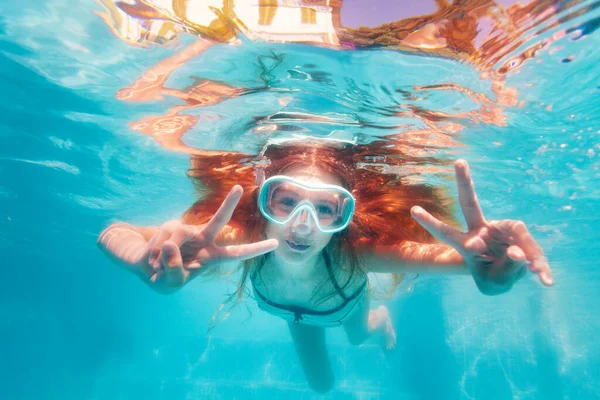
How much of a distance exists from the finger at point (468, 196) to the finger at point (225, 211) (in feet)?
6.81

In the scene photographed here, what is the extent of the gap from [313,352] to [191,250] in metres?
7.08

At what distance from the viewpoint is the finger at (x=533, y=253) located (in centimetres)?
276

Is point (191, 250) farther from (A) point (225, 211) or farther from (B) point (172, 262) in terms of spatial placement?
(A) point (225, 211)

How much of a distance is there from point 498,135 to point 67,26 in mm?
8092

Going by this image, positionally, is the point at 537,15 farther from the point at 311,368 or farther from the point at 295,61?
the point at 311,368

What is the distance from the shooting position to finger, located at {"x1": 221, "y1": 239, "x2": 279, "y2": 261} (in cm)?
351

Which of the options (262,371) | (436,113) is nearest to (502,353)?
(262,371)

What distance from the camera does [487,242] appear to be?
3285mm

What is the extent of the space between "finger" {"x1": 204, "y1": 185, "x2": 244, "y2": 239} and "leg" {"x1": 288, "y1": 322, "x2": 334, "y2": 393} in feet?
19.0

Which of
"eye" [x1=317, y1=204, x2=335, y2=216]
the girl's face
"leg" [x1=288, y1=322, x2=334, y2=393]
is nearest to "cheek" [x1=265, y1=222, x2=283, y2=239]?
the girl's face

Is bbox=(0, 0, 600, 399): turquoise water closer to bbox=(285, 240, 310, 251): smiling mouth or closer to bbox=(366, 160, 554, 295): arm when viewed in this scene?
bbox=(366, 160, 554, 295): arm

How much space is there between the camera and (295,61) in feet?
16.7

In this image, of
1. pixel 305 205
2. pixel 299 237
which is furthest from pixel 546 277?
pixel 299 237

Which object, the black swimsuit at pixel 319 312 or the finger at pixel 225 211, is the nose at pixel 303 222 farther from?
the black swimsuit at pixel 319 312
